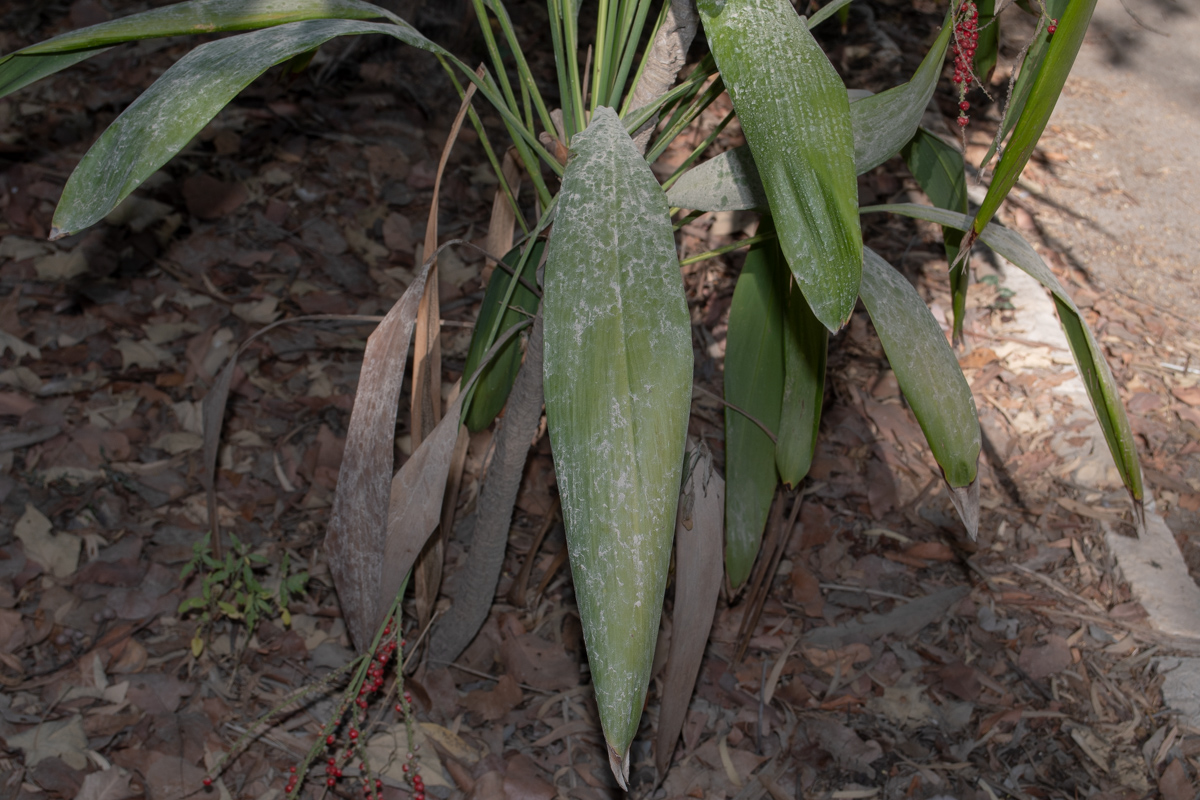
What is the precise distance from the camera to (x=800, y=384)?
2.93 feet

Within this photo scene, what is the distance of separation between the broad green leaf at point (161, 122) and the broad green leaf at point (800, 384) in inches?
19.6

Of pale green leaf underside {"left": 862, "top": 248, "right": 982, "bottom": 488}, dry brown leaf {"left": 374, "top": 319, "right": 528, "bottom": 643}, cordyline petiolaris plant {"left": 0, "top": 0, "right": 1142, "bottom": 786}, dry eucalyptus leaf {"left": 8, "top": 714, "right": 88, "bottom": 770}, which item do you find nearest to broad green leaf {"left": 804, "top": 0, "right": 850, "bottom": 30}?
cordyline petiolaris plant {"left": 0, "top": 0, "right": 1142, "bottom": 786}

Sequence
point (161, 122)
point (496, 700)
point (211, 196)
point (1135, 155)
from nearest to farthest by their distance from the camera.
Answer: point (161, 122) < point (496, 700) < point (211, 196) < point (1135, 155)

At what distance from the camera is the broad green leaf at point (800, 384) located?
0.88 m

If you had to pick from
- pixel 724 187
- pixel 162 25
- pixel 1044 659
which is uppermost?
pixel 162 25

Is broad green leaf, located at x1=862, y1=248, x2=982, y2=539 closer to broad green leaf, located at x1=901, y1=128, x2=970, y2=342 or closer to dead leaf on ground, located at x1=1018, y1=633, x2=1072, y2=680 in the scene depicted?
broad green leaf, located at x1=901, y1=128, x2=970, y2=342

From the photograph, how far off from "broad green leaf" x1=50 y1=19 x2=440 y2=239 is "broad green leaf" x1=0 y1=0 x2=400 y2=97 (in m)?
0.06

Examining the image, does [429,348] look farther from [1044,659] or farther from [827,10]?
[1044,659]

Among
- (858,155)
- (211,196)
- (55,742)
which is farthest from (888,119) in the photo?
(211,196)

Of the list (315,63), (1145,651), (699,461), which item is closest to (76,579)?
(699,461)

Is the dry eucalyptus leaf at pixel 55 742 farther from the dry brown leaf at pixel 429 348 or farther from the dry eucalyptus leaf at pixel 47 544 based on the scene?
the dry brown leaf at pixel 429 348

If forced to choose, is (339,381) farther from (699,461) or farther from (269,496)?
(699,461)

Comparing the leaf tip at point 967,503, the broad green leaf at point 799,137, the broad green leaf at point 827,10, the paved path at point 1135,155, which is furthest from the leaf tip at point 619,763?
the paved path at point 1135,155

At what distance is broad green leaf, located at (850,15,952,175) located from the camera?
687 mm
